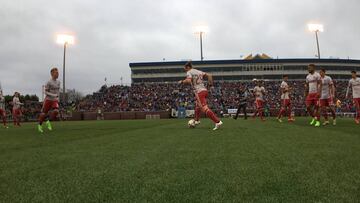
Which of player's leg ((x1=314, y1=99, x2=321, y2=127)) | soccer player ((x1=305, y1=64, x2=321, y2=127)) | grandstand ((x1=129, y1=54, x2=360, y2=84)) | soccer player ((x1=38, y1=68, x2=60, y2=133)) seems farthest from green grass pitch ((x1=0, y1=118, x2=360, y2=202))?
grandstand ((x1=129, y1=54, x2=360, y2=84))

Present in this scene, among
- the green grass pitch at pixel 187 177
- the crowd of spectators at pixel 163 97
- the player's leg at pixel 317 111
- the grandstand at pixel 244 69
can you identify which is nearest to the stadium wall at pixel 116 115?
the crowd of spectators at pixel 163 97

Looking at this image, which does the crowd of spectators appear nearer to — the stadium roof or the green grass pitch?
the stadium roof

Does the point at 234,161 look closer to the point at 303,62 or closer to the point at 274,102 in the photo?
the point at 274,102

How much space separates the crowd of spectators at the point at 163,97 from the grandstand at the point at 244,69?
1374cm

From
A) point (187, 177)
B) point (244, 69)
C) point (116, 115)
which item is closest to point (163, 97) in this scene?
point (116, 115)

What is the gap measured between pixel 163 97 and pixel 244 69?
30.7 m

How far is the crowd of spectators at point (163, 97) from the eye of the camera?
172ft

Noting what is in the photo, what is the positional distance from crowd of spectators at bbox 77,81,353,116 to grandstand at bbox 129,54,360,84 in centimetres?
1374

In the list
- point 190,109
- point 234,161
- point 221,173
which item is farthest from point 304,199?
point 190,109

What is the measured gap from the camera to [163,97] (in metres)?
57.5

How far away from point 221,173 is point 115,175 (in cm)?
116

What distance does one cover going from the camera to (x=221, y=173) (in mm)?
3336

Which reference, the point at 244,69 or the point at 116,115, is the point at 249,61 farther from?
the point at 116,115

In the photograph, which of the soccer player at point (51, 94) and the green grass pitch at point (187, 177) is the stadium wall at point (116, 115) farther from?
the green grass pitch at point (187, 177)
